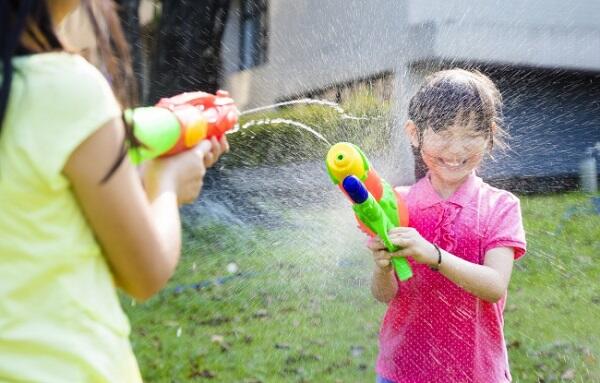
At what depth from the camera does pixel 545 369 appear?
433 centimetres

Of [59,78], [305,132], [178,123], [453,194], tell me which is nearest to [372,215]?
[453,194]

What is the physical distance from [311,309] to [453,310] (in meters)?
2.96

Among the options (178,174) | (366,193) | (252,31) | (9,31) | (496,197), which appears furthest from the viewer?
(252,31)

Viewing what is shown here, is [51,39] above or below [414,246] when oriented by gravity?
above

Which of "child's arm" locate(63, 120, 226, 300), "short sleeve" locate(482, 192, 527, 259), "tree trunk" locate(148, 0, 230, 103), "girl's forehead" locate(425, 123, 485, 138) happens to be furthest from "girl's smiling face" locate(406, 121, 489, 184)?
"tree trunk" locate(148, 0, 230, 103)

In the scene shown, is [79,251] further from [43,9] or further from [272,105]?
[272,105]

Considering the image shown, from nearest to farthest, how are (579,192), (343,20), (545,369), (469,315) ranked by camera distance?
(469,315), (545,369), (579,192), (343,20)

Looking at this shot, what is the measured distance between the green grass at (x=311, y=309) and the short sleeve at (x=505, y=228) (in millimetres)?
1849

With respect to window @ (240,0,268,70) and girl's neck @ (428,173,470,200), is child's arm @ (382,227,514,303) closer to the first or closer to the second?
girl's neck @ (428,173,470,200)

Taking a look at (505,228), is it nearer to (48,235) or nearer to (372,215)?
(372,215)

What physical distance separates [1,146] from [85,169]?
12cm

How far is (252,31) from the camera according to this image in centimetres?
859

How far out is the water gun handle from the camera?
2289mm

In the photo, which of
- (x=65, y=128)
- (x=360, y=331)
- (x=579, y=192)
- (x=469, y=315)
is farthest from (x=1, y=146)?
(x=579, y=192)
